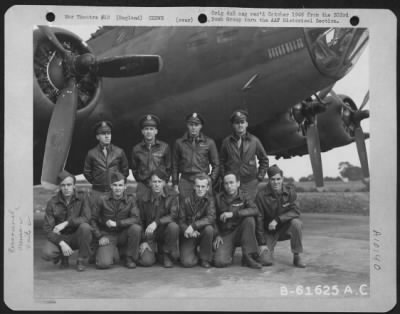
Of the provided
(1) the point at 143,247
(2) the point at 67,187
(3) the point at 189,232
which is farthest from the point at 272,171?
(2) the point at 67,187

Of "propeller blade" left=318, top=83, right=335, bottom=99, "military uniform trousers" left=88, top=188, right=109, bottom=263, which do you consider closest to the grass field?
"military uniform trousers" left=88, top=188, right=109, bottom=263

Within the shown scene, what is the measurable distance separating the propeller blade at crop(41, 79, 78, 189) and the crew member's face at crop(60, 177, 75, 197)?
0.44 meters

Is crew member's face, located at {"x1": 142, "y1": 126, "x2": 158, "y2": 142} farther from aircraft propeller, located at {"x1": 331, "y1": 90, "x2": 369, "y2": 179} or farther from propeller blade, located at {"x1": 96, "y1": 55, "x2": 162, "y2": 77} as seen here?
aircraft propeller, located at {"x1": 331, "y1": 90, "x2": 369, "y2": 179}

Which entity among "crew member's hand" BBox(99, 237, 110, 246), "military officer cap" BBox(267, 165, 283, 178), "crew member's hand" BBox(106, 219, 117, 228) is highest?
"military officer cap" BBox(267, 165, 283, 178)

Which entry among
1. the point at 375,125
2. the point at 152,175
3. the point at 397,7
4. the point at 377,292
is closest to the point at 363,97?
the point at 375,125

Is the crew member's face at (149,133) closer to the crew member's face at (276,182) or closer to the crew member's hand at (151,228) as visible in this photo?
the crew member's hand at (151,228)

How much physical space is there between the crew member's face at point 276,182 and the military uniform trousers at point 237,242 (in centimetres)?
46

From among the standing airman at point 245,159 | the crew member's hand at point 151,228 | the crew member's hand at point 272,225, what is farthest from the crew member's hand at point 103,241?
the crew member's hand at point 272,225

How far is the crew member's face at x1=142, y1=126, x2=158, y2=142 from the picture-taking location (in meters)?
5.54

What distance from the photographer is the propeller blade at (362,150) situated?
5.73m

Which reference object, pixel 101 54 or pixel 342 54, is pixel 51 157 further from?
pixel 342 54

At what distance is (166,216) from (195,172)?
2.09 ft

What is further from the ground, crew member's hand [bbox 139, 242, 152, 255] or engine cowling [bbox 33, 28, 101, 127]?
engine cowling [bbox 33, 28, 101, 127]

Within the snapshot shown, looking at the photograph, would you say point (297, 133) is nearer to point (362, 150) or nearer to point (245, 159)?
point (362, 150)
